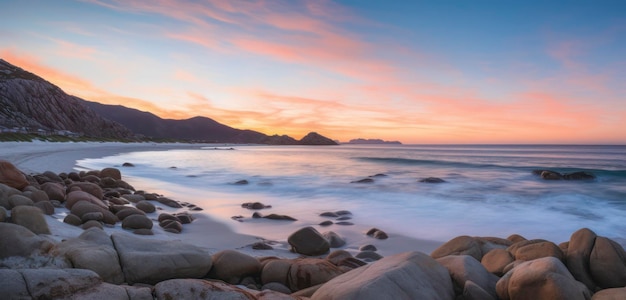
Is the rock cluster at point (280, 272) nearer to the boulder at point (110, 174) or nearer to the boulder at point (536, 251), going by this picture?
the boulder at point (536, 251)

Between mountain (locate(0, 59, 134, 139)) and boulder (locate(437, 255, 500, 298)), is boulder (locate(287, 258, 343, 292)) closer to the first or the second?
boulder (locate(437, 255, 500, 298))

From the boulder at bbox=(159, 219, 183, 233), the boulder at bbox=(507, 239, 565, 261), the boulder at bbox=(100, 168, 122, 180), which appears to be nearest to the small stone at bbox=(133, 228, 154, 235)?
the boulder at bbox=(159, 219, 183, 233)

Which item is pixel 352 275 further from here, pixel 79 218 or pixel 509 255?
pixel 79 218

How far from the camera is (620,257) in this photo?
419 cm

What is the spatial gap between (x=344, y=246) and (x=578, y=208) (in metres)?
10.3

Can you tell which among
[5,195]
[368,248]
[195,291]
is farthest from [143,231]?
[195,291]

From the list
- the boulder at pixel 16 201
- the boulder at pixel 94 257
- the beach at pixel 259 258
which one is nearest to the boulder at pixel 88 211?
the beach at pixel 259 258

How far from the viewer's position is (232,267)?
438 cm

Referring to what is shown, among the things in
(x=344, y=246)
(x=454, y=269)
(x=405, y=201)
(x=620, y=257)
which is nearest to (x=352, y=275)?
(x=454, y=269)

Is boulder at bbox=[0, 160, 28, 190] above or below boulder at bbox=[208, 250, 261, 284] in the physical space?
above

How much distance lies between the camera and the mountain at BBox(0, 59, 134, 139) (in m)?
73.6

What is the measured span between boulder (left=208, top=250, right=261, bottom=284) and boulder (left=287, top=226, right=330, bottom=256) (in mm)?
1760

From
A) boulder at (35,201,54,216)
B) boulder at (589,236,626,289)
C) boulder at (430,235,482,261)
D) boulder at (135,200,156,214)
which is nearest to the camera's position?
boulder at (589,236,626,289)

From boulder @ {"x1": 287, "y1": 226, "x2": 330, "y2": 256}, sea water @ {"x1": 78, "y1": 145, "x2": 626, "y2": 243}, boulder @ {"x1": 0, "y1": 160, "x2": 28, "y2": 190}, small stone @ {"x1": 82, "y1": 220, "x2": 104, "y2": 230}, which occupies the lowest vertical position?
sea water @ {"x1": 78, "y1": 145, "x2": 626, "y2": 243}
